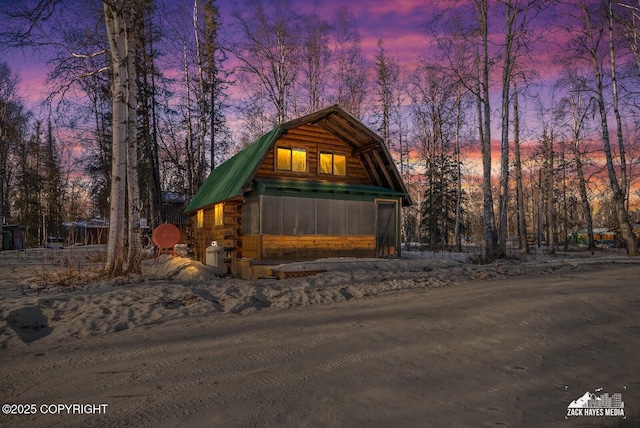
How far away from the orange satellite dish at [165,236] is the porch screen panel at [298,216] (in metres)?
5.51

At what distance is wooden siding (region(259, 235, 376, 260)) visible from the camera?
14.4 m

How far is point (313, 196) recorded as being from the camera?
15.2 metres

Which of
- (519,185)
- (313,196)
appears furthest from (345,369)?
(519,185)

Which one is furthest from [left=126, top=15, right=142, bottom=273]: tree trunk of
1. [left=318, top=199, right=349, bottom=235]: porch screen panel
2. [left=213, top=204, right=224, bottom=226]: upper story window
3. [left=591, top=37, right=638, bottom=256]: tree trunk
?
[left=591, top=37, right=638, bottom=256]: tree trunk

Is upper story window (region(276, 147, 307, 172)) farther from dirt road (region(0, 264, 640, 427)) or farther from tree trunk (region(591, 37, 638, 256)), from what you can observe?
tree trunk (region(591, 37, 638, 256))

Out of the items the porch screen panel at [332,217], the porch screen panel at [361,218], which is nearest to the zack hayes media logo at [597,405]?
the porch screen panel at [332,217]

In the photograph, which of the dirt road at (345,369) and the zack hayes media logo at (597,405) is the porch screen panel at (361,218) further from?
the zack hayes media logo at (597,405)

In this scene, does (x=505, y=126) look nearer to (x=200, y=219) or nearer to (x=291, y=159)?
(x=291, y=159)

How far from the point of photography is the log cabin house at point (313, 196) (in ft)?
47.4

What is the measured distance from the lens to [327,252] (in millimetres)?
15430

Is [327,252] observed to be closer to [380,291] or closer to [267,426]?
[380,291]

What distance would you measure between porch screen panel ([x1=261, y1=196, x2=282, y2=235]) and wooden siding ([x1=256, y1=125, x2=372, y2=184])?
4.98ft

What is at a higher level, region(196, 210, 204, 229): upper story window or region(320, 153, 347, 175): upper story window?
region(320, 153, 347, 175): upper story window

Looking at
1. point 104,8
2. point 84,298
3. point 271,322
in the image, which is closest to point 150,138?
point 104,8
